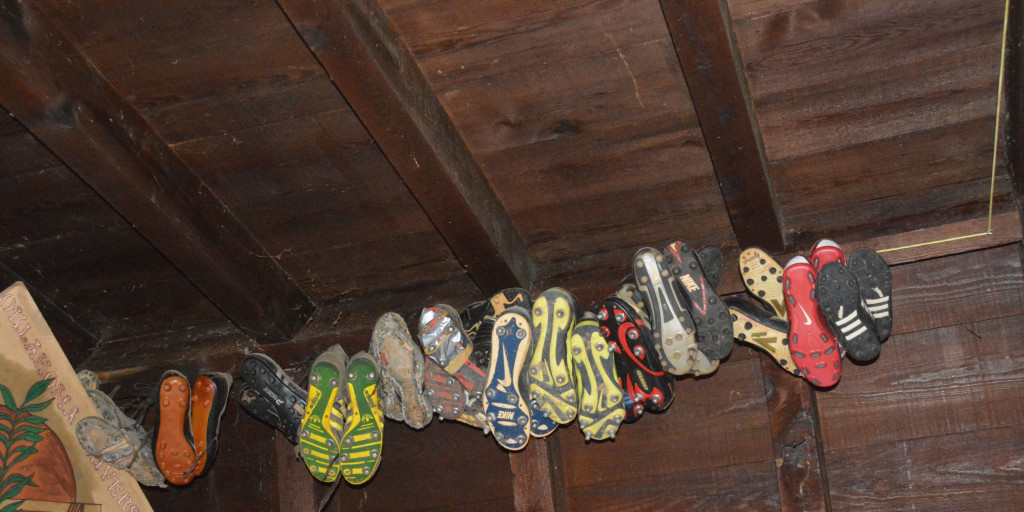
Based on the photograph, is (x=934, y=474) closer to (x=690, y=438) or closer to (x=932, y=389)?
(x=932, y=389)

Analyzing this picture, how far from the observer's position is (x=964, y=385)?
2.63m

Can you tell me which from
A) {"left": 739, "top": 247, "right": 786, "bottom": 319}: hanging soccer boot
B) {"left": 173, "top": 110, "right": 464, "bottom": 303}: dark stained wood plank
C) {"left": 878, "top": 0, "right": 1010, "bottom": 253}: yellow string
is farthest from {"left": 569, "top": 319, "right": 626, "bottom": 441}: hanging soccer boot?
{"left": 878, "top": 0, "right": 1010, "bottom": 253}: yellow string

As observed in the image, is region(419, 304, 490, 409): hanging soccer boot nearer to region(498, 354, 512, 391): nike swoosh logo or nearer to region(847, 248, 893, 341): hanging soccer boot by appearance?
region(498, 354, 512, 391): nike swoosh logo

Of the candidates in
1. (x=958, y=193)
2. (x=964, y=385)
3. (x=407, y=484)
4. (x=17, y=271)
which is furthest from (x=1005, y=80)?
(x=17, y=271)

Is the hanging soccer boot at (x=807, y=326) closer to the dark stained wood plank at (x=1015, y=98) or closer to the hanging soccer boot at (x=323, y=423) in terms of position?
the dark stained wood plank at (x=1015, y=98)

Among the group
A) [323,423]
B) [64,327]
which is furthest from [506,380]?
[64,327]

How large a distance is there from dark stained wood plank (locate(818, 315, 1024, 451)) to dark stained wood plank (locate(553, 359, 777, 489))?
20 cm

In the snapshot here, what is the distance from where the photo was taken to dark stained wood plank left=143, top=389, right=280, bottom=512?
3131 mm

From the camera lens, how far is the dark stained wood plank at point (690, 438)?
9.20ft

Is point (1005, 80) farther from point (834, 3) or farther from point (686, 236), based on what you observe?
point (686, 236)

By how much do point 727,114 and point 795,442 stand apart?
1.00 m

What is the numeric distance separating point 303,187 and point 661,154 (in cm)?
103

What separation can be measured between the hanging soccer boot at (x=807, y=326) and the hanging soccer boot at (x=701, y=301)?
0.17 m

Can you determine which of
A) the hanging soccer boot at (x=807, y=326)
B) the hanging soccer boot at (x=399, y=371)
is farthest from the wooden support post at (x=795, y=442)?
the hanging soccer boot at (x=399, y=371)
